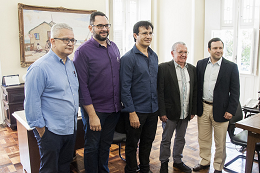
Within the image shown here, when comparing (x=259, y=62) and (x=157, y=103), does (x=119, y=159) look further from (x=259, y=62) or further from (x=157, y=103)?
(x=259, y=62)

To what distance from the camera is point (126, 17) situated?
7.07 meters

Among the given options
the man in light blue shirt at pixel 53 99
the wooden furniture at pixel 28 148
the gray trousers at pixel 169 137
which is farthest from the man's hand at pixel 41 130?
Answer: the gray trousers at pixel 169 137

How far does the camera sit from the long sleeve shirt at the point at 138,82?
7.86ft

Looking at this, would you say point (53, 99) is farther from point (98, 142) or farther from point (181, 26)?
point (181, 26)

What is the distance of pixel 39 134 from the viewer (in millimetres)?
1928

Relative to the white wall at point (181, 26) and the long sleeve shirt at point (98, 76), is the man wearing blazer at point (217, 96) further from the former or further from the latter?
the white wall at point (181, 26)

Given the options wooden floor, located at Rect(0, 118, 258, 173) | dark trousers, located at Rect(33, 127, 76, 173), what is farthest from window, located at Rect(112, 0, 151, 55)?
dark trousers, located at Rect(33, 127, 76, 173)

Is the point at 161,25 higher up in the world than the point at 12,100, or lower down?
higher up

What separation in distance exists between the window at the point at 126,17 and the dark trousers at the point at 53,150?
5068mm

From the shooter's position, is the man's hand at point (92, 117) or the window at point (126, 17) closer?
the man's hand at point (92, 117)

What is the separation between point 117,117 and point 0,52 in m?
3.70

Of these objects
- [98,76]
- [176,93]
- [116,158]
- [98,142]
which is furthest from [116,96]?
[116,158]

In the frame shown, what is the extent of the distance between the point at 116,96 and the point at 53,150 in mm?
789

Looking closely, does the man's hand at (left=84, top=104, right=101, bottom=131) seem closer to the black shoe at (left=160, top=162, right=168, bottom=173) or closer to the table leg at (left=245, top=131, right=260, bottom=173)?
the black shoe at (left=160, top=162, right=168, bottom=173)
